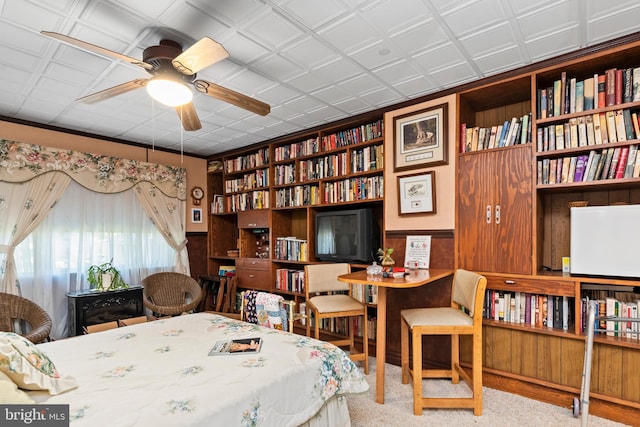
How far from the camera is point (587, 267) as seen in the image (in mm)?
2322

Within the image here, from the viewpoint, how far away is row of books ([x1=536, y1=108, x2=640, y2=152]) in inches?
87.5

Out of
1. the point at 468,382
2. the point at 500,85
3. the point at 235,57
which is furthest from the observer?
the point at 500,85

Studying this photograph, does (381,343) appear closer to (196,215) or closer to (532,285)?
(532,285)

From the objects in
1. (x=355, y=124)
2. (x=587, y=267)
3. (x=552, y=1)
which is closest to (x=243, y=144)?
(x=355, y=124)

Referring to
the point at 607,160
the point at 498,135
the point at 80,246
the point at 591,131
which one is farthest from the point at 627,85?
the point at 80,246

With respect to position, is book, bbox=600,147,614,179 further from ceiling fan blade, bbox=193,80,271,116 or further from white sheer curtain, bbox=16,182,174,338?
white sheer curtain, bbox=16,182,174,338

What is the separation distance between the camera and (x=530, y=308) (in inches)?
101

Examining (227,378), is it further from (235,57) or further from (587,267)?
(587,267)

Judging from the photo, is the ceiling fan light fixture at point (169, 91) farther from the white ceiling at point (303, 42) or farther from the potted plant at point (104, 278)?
the potted plant at point (104, 278)

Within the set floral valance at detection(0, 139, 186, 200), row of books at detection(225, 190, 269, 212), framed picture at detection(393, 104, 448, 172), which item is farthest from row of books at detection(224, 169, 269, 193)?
framed picture at detection(393, 104, 448, 172)

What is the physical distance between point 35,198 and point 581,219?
16.4 ft

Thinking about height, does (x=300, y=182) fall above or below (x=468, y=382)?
above

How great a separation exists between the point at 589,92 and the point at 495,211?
1.03 m

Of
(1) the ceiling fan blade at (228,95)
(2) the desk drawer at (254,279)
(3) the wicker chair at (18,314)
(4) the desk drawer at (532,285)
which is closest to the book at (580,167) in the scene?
(4) the desk drawer at (532,285)
